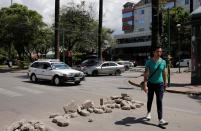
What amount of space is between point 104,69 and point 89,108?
2360 centimetres

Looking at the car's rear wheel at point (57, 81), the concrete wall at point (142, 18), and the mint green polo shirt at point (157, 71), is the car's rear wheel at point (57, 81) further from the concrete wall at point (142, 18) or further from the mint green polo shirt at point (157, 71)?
the concrete wall at point (142, 18)

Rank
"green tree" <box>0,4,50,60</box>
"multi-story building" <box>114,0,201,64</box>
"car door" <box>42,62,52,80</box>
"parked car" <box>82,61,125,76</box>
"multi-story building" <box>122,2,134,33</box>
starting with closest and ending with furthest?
"car door" <box>42,62,52,80</box> → "parked car" <box>82,61,125,76</box> → "green tree" <box>0,4,50,60</box> → "multi-story building" <box>114,0,201,64</box> → "multi-story building" <box>122,2,134,33</box>

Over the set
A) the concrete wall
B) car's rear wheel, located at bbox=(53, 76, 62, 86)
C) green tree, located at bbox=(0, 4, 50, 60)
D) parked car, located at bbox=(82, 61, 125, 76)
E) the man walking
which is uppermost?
the concrete wall

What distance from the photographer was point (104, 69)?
35.0 metres

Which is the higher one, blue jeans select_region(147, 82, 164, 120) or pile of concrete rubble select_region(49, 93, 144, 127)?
blue jeans select_region(147, 82, 164, 120)

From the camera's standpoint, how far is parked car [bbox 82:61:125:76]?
113ft

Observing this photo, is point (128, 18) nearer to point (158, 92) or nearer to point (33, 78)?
point (33, 78)

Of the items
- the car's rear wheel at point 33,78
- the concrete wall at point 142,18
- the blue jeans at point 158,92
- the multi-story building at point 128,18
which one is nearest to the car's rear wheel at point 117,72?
the car's rear wheel at point 33,78

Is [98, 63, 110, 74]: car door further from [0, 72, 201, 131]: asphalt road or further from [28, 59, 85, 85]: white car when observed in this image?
[0, 72, 201, 131]: asphalt road

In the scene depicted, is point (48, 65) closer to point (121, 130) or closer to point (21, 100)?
point (21, 100)

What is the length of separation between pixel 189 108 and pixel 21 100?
6.59 m

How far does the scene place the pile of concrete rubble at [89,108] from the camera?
10.1 metres

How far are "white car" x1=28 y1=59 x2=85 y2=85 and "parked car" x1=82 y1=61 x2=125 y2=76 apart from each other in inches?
347

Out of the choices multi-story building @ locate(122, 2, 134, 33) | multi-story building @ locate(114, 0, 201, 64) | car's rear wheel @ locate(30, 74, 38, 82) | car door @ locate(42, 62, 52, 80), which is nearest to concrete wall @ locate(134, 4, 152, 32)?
multi-story building @ locate(114, 0, 201, 64)
